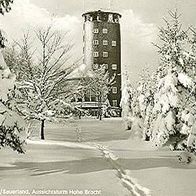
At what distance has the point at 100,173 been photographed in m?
11.3

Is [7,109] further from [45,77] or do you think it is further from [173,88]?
[45,77]

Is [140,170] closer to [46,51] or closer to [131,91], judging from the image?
[46,51]

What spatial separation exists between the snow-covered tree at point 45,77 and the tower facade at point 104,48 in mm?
31882

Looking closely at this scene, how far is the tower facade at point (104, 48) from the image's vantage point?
56125 millimetres

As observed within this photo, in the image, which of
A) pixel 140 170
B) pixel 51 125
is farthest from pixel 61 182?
pixel 51 125

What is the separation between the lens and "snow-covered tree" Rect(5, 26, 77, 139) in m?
20.8

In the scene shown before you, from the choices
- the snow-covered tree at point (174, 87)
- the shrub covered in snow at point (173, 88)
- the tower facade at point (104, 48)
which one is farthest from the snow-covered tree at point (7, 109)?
the tower facade at point (104, 48)

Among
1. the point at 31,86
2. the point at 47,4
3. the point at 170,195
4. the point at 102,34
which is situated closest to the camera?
the point at 170,195

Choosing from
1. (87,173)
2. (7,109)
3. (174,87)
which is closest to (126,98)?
(174,87)

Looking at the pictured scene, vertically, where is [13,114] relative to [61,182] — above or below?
above

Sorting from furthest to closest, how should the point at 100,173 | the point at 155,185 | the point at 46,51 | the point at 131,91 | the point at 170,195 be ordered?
the point at 131,91, the point at 46,51, the point at 100,173, the point at 155,185, the point at 170,195

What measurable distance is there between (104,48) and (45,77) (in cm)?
3830

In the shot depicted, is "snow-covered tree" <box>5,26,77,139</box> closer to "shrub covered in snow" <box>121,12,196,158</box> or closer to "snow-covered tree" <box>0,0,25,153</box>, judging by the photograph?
"shrub covered in snow" <box>121,12,196,158</box>

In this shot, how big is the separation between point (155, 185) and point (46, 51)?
47.3ft
